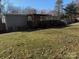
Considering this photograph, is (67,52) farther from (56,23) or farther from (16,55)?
(56,23)

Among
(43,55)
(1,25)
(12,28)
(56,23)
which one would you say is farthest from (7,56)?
(56,23)

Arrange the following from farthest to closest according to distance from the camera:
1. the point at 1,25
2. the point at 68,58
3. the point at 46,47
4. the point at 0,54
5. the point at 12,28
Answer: the point at 12,28
the point at 1,25
the point at 46,47
the point at 0,54
the point at 68,58

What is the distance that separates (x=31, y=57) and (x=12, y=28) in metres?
13.1

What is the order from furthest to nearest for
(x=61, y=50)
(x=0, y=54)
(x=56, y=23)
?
1. (x=56, y=23)
2. (x=61, y=50)
3. (x=0, y=54)

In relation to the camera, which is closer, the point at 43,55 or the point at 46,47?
the point at 43,55

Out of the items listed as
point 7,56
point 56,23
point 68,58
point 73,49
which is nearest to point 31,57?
point 7,56

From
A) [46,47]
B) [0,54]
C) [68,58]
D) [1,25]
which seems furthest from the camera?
[1,25]

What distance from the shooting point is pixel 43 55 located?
279 inches

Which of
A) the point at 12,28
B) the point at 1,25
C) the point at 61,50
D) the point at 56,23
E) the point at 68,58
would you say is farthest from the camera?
the point at 56,23

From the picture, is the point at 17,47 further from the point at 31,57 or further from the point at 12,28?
the point at 12,28

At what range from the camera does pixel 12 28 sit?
19.6m

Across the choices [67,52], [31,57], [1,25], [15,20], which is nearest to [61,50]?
[67,52]

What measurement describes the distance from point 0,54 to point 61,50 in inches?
107

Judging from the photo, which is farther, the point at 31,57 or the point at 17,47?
the point at 17,47
